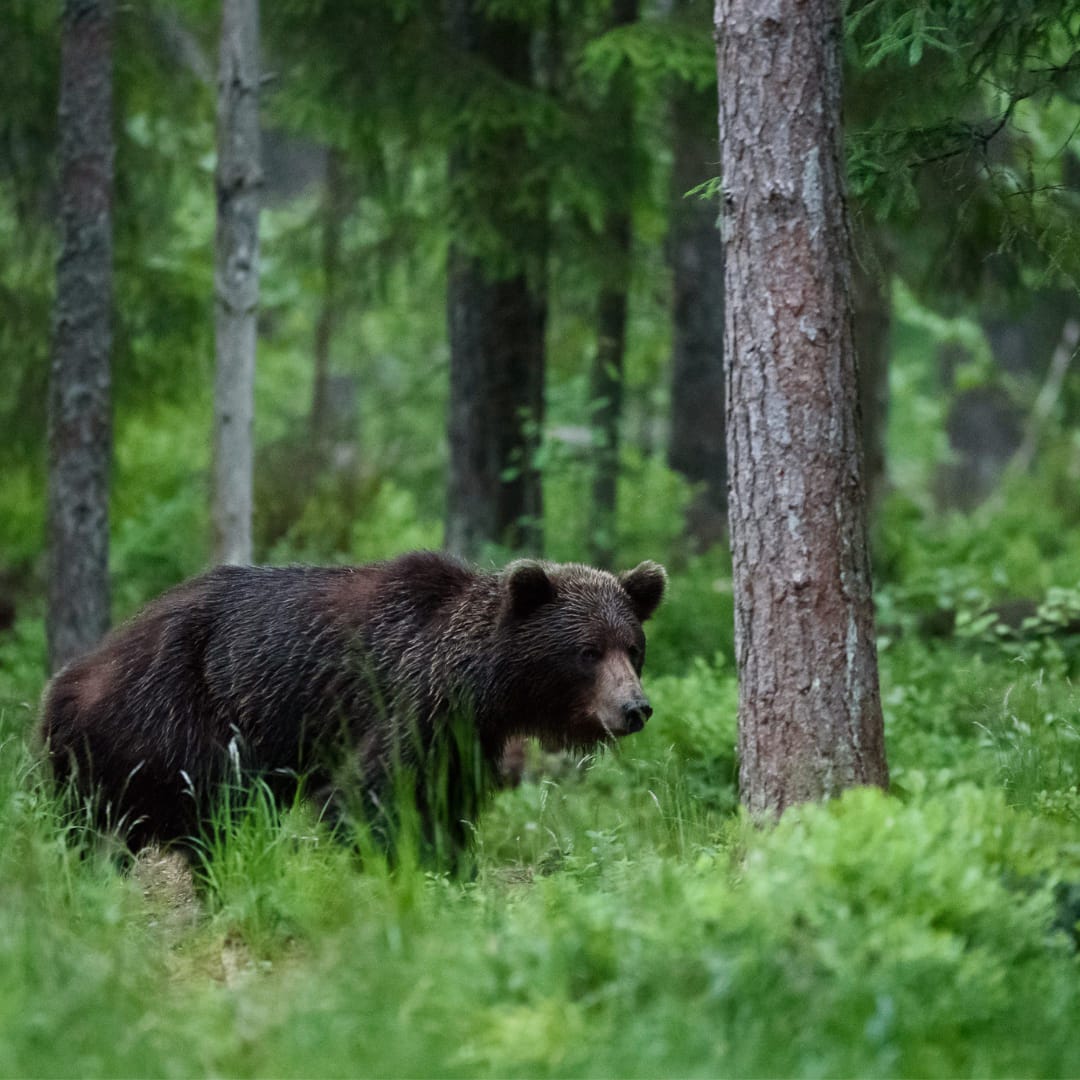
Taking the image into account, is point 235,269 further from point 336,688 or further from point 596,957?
point 596,957

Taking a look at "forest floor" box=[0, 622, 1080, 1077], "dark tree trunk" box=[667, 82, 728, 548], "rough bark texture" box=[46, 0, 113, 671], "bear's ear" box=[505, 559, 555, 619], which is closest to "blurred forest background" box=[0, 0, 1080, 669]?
"dark tree trunk" box=[667, 82, 728, 548]

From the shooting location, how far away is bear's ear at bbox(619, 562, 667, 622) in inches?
297

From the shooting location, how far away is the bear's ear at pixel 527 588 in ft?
23.3

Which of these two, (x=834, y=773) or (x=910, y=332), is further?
(x=910, y=332)

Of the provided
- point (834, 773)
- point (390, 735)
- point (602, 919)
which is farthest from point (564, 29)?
point (602, 919)

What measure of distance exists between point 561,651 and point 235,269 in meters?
4.88

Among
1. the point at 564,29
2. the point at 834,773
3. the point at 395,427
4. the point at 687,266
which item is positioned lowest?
the point at 834,773

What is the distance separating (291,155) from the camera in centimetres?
3781

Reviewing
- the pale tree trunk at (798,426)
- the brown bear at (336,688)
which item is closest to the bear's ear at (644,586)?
the brown bear at (336,688)

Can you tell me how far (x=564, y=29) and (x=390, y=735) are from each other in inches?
313

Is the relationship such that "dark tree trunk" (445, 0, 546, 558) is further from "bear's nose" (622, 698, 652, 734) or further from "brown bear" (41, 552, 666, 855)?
"bear's nose" (622, 698, 652, 734)

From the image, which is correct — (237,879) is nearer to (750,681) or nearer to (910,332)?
(750,681)

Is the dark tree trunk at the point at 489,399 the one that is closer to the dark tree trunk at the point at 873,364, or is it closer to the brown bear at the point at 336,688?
the dark tree trunk at the point at 873,364

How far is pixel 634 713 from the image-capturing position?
6.73 metres
